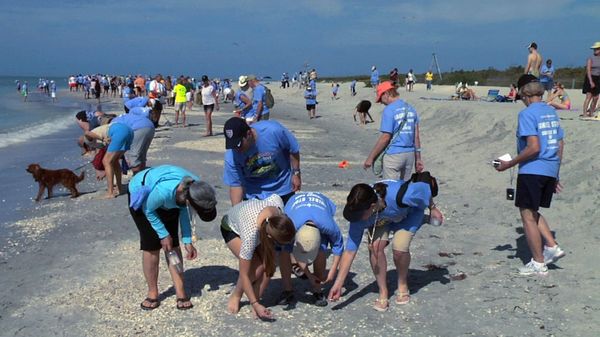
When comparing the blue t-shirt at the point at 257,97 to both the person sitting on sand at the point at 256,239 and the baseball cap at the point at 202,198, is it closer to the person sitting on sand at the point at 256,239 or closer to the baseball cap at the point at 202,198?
the person sitting on sand at the point at 256,239

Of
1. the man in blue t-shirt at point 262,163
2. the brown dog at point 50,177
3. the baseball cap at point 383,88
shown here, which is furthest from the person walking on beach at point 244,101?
the man in blue t-shirt at point 262,163

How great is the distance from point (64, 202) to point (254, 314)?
5.60 meters

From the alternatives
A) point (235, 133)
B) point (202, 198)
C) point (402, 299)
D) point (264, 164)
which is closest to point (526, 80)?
point (402, 299)

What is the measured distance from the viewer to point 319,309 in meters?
4.97

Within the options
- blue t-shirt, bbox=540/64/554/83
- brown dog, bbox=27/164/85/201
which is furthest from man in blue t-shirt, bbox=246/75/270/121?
blue t-shirt, bbox=540/64/554/83

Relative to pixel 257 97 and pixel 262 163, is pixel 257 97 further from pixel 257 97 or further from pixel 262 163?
pixel 262 163

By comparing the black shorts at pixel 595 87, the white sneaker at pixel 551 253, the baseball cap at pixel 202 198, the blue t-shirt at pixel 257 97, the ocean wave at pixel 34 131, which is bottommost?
the ocean wave at pixel 34 131

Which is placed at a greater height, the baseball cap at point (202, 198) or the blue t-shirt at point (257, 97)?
the blue t-shirt at point (257, 97)

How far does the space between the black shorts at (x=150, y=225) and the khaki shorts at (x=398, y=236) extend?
1675 millimetres

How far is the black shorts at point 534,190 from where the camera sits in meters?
5.31

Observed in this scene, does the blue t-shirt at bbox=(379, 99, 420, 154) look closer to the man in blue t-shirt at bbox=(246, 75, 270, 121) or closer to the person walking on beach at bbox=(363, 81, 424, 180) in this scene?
the person walking on beach at bbox=(363, 81, 424, 180)

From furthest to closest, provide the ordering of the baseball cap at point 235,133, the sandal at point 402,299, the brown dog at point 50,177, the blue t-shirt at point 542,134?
1. the brown dog at point 50,177
2. the blue t-shirt at point 542,134
3. the sandal at point 402,299
4. the baseball cap at point 235,133

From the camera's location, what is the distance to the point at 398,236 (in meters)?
4.79

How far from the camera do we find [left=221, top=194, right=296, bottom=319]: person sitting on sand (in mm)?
4141
